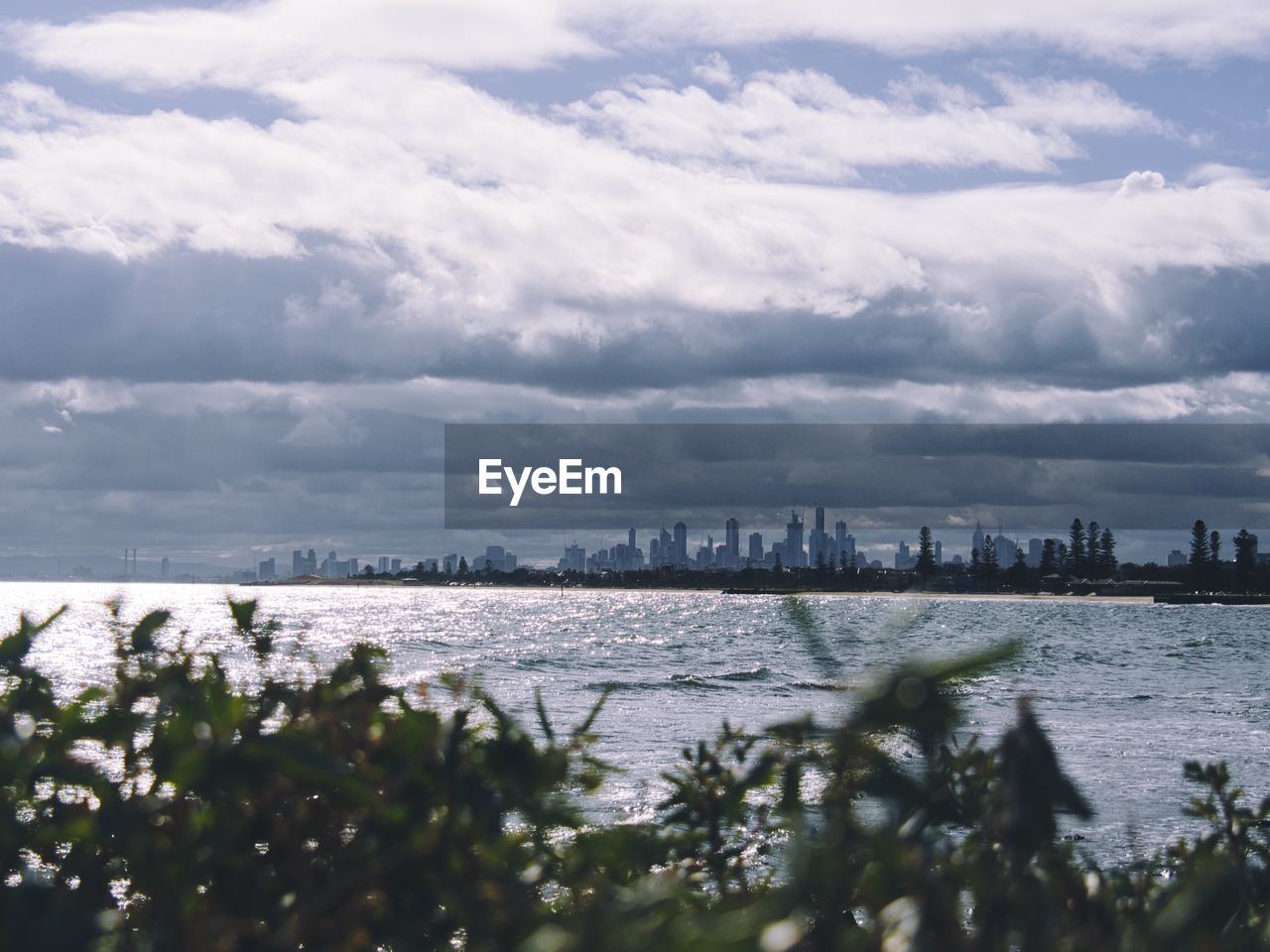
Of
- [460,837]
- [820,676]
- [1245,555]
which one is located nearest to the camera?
[820,676]

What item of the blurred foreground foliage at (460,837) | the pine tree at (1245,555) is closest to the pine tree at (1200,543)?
the pine tree at (1245,555)

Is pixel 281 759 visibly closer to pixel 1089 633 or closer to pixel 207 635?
pixel 207 635

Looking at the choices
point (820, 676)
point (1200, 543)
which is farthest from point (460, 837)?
point (1200, 543)

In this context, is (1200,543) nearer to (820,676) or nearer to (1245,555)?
(1245,555)

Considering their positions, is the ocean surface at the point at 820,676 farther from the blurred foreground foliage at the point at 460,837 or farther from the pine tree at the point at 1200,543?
the pine tree at the point at 1200,543

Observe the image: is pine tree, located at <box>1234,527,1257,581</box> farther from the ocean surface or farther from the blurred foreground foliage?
the blurred foreground foliage

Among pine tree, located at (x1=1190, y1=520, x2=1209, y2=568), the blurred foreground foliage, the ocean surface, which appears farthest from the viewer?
pine tree, located at (x1=1190, y1=520, x2=1209, y2=568)

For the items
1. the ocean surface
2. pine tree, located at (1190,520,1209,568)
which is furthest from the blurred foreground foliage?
pine tree, located at (1190,520,1209,568)
